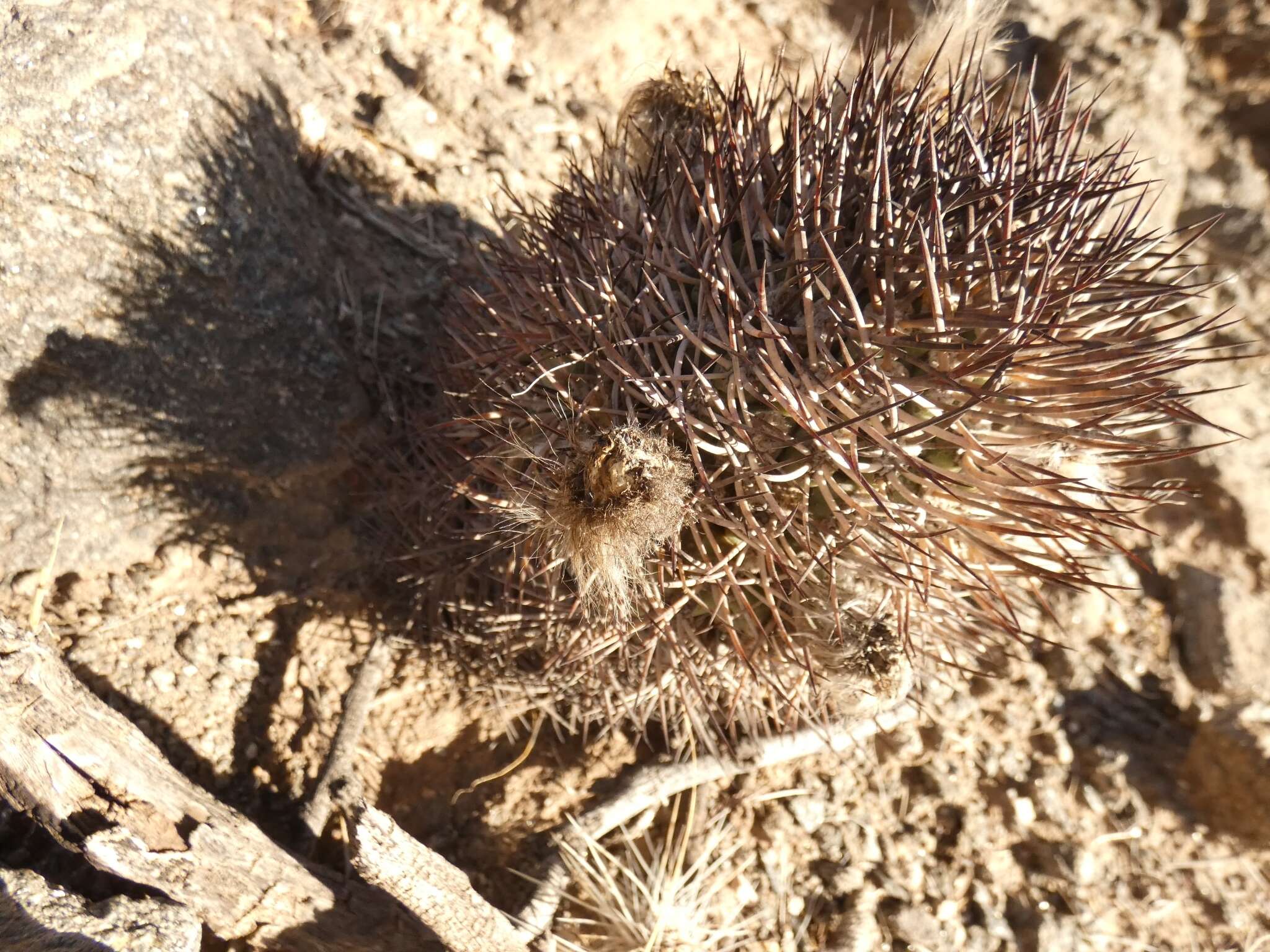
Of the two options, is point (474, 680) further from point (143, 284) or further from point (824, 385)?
point (824, 385)

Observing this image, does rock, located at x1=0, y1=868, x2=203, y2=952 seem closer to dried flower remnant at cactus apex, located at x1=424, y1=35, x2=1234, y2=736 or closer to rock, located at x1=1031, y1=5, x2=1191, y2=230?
dried flower remnant at cactus apex, located at x1=424, y1=35, x2=1234, y2=736

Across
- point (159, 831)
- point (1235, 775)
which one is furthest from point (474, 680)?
point (1235, 775)

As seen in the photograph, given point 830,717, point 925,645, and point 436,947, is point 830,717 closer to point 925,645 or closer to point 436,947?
point 925,645

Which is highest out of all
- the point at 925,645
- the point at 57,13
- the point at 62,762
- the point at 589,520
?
the point at 57,13

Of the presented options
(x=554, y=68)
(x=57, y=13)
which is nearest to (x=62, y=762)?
(x=57, y=13)

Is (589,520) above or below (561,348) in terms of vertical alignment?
below

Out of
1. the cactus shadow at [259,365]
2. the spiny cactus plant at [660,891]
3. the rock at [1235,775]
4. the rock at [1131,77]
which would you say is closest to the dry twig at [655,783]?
the spiny cactus plant at [660,891]
